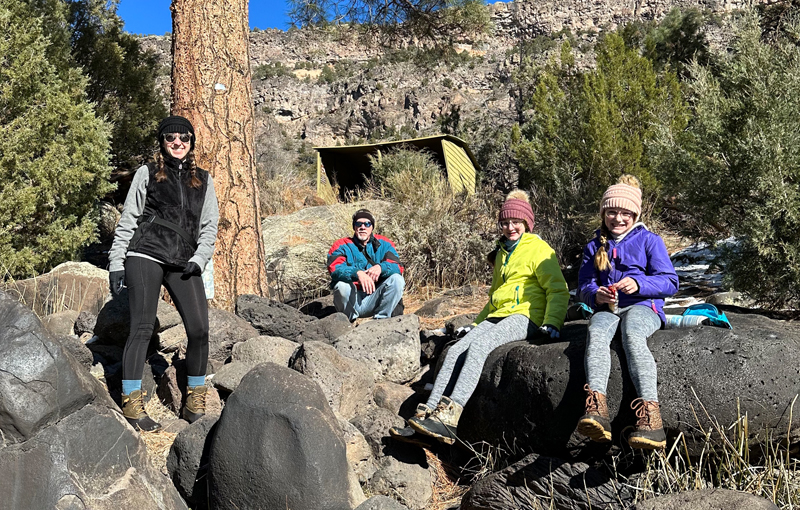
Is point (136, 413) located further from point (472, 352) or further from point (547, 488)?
point (547, 488)

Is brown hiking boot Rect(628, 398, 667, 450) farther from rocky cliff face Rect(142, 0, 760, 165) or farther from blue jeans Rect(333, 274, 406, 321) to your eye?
rocky cliff face Rect(142, 0, 760, 165)

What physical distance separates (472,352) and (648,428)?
104 cm

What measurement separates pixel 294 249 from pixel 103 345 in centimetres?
388

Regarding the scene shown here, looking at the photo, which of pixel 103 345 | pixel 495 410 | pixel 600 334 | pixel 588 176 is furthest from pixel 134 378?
pixel 588 176

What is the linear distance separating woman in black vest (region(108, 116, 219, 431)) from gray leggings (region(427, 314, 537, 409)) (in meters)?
1.39

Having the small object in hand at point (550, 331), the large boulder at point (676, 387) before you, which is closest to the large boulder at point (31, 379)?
→ the large boulder at point (676, 387)

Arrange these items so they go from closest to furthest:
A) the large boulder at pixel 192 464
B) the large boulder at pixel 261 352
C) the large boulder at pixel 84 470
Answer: the large boulder at pixel 84 470
the large boulder at pixel 192 464
the large boulder at pixel 261 352

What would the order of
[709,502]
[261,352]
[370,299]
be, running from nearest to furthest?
[709,502] → [261,352] → [370,299]

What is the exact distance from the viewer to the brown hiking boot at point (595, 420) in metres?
2.67

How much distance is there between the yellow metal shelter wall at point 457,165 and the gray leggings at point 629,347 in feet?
31.0

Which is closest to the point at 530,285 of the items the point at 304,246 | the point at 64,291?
the point at 64,291

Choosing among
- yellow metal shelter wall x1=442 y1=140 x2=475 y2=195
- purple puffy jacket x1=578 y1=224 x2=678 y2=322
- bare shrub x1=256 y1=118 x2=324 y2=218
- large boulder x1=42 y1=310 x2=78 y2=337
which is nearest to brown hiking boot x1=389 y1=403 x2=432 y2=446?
purple puffy jacket x1=578 y1=224 x2=678 y2=322

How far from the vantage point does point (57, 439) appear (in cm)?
269

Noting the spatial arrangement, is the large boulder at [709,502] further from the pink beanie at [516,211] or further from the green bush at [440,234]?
the green bush at [440,234]
